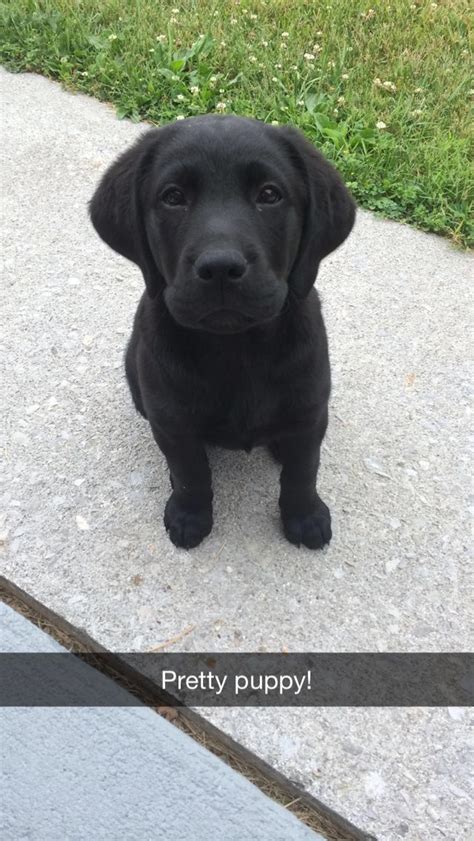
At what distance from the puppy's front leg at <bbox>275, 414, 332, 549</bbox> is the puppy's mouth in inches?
17.4

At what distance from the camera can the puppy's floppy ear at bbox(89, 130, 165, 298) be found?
200cm

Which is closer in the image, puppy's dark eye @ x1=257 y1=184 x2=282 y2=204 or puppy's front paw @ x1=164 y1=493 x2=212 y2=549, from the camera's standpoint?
puppy's dark eye @ x1=257 y1=184 x2=282 y2=204

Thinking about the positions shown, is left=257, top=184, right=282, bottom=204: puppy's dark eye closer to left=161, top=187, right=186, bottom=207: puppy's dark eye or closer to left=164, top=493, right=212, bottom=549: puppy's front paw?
left=161, top=187, right=186, bottom=207: puppy's dark eye

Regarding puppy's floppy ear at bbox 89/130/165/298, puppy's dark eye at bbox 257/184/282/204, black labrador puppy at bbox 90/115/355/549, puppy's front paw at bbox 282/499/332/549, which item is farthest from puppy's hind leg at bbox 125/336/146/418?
puppy's dark eye at bbox 257/184/282/204

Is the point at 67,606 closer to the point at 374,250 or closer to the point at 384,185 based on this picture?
the point at 374,250

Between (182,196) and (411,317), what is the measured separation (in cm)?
169

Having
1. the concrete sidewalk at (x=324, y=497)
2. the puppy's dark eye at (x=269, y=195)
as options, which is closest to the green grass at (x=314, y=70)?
the concrete sidewalk at (x=324, y=497)

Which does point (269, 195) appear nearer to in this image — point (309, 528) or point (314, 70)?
point (309, 528)

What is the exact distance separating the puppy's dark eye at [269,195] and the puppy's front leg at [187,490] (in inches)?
26.7

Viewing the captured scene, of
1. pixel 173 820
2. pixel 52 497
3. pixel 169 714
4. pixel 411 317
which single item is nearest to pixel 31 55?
pixel 411 317

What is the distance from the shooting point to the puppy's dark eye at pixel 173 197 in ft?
6.22

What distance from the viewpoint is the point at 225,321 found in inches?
72.0

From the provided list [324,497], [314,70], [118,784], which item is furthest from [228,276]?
[314,70]

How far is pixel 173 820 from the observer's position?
6.04 feet
